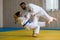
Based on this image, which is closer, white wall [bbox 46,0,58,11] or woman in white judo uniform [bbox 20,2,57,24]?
woman in white judo uniform [bbox 20,2,57,24]

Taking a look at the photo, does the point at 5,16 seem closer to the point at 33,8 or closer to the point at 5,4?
the point at 5,4

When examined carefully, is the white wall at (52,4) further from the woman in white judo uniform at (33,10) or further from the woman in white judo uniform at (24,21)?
the woman in white judo uniform at (24,21)

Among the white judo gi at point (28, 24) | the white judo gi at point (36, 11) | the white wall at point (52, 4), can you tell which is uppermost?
the white wall at point (52, 4)

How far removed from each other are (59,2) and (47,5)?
24.0 inches

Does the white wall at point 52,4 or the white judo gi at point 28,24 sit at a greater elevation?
the white wall at point 52,4

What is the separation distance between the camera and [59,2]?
Answer: 24.4 ft

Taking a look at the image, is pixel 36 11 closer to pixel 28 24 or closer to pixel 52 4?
pixel 28 24

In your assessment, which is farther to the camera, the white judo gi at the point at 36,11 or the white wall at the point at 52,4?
the white wall at the point at 52,4

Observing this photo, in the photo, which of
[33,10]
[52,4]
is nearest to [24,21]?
[33,10]

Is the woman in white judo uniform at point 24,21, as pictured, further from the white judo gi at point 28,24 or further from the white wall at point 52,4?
the white wall at point 52,4

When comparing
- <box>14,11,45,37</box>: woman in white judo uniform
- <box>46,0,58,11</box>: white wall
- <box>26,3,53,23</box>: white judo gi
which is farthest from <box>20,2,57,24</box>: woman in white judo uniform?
<box>46,0,58,11</box>: white wall

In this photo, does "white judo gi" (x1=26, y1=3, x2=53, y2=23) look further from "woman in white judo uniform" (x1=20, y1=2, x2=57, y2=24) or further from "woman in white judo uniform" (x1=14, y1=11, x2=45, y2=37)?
"woman in white judo uniform" (x1=14, y1=11, x2=45, y2=37)

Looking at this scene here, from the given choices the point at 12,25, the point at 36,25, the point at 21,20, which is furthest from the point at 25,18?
the point at 12,25

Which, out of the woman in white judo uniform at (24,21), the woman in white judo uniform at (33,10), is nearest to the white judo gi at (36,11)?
the woman in white judo uniform at (33,10)
